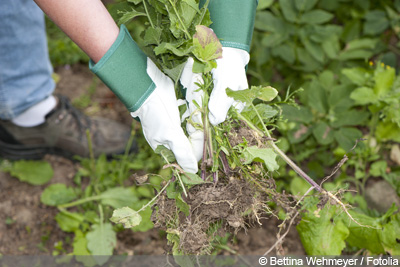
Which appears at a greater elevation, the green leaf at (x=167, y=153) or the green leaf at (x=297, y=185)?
the green leaf at (x=167, y=153)

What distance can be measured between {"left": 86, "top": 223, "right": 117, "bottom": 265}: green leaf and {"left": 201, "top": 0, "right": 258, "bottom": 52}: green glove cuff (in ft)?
2.92

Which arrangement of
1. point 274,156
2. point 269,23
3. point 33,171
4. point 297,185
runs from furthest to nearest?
point 269,23 < point 33,171 < point 297,185 < point 274,156

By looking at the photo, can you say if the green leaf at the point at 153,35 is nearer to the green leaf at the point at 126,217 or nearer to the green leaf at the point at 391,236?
the green leaf at the point at 126,217

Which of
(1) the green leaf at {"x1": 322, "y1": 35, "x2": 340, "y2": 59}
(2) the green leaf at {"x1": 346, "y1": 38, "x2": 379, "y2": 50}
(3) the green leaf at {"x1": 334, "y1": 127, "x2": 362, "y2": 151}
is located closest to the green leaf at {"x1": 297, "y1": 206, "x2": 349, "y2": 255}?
(3) the green leaf at {"x1": 334, "y1": 127, "x2": 362, "y2": 151}

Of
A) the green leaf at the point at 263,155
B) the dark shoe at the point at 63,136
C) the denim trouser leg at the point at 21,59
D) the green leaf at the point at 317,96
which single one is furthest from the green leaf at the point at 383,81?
the denim trouser leg at the point at 21,59

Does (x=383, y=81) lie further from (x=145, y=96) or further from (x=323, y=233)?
(x=145, y=96)

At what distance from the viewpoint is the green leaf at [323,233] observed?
53.5 inches

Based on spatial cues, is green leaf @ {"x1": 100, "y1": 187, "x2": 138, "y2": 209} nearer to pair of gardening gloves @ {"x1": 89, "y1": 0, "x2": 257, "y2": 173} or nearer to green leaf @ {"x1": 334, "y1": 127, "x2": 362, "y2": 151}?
pair of gardening gloves @ {"x1": 89, "y1": 0, "x2": 257, "y2": 173}

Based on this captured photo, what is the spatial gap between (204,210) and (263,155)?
0.79 feet

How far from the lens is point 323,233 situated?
136 centimetres

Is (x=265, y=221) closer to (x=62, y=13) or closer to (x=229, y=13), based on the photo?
(x=229, y=13)

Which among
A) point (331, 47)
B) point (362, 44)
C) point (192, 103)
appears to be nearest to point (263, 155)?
point (192, 103)

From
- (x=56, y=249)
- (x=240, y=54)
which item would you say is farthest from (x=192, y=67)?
(x=56, y=249)

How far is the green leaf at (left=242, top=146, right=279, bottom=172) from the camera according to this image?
105cm
